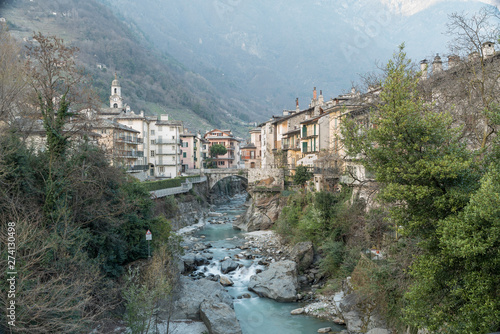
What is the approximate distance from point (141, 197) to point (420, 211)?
1734cm

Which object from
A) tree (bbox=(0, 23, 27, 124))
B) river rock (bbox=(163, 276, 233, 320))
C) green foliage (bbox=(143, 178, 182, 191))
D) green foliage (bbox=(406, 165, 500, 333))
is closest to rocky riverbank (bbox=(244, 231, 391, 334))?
river rock (bbox=(163, 276, 233, 320))

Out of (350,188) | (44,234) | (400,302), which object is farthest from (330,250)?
(44,234)

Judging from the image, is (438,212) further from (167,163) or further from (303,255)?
(167,163)

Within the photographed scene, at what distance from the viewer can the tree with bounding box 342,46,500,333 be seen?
25.7 feet

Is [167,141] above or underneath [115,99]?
underneath

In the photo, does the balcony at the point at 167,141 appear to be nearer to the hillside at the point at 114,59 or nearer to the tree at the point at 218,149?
the tree at the point at 218,149

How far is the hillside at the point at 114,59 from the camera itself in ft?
440

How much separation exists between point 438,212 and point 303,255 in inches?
701

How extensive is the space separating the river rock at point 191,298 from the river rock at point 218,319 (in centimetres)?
64

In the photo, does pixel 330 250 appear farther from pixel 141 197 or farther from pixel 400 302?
pixel 141 197

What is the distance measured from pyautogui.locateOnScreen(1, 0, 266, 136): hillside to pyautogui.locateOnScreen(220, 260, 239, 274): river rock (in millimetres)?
104162

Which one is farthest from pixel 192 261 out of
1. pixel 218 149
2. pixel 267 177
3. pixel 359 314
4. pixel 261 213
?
pixel 218 149

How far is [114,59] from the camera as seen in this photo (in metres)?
154

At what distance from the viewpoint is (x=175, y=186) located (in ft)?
154
